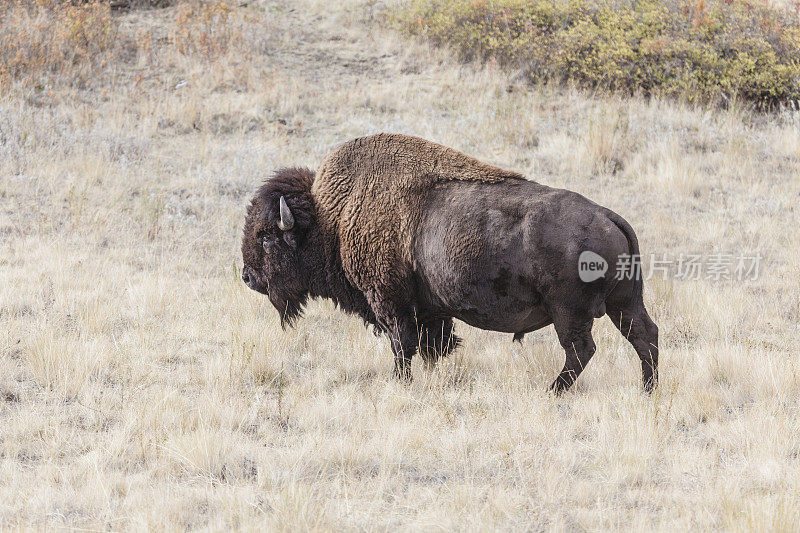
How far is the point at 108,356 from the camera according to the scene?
236 inches

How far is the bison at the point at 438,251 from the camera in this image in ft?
16.8

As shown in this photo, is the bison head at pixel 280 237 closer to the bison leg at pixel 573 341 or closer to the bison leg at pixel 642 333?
the bison leg at pixel 573 341

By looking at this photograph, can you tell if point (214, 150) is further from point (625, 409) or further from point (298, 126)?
point (625, 409)

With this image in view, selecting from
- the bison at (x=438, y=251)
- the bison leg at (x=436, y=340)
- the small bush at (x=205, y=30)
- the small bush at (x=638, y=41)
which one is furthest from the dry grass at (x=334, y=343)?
→ the small bush at (x=638, y=41)

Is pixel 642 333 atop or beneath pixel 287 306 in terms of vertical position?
atop

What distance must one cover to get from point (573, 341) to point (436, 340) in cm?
121

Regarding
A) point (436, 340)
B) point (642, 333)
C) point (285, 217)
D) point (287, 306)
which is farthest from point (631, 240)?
point (287, 306)

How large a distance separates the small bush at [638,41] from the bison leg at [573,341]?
8.23 m

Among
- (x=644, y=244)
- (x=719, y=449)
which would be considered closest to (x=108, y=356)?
(x=719, y=449)

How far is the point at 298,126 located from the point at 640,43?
563 centimetres

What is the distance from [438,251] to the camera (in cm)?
546

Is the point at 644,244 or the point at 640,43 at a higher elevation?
the point at 640,43

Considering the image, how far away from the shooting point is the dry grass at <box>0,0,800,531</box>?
405cm

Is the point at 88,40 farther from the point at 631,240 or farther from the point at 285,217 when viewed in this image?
the point at 631,240
